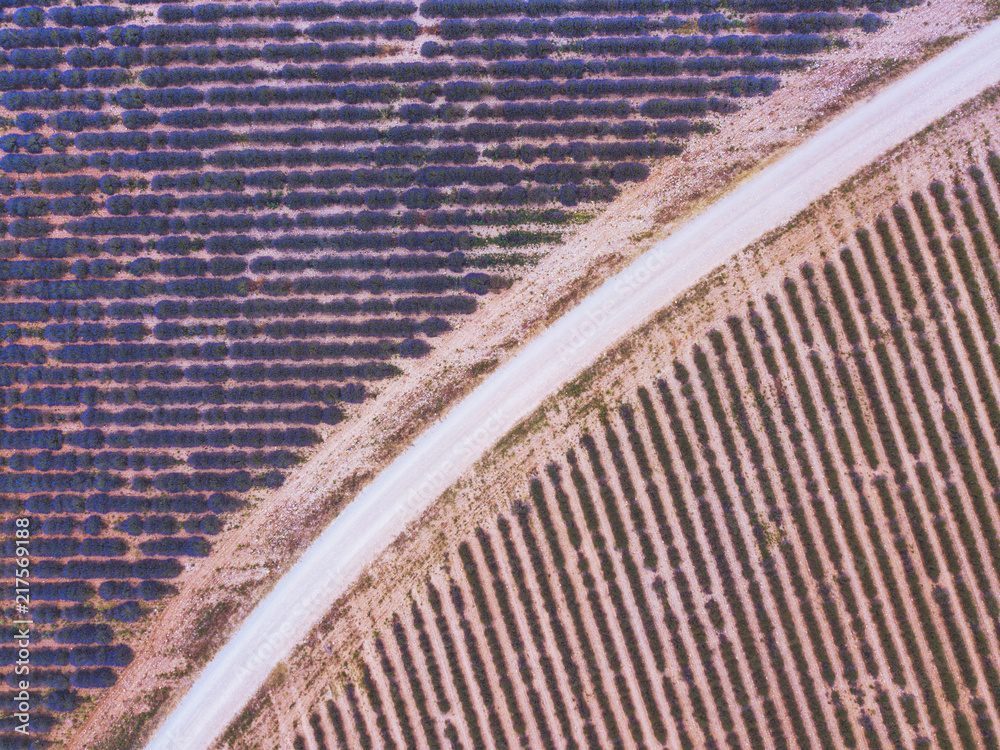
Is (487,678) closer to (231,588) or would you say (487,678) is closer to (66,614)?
(231,588)

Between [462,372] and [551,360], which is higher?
[462,372]

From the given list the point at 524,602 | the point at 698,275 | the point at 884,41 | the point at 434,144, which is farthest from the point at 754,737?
the point at 884,41

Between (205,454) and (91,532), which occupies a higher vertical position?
(205,454)
